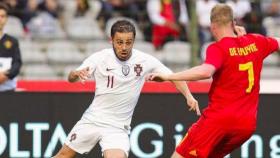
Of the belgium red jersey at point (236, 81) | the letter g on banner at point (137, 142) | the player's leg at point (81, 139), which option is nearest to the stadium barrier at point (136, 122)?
the letter g on banner at point (137, 142)

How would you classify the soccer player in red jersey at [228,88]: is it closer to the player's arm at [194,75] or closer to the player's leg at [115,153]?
the player's arm at [194,75]

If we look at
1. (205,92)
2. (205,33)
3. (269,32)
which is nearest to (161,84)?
(205,92)

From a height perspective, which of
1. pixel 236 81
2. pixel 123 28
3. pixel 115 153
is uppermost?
pixel 123 28

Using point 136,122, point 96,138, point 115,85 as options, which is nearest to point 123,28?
point 115,85

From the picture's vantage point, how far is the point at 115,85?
30.5ft

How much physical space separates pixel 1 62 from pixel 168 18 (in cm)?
416

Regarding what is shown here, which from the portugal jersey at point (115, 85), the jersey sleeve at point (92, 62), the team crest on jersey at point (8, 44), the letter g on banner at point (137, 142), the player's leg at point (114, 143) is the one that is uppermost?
the team crest on jersey at point (8, 44)

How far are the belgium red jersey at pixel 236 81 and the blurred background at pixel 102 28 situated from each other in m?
5.48

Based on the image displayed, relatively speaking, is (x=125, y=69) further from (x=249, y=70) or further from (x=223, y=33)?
(x=249, y=70)

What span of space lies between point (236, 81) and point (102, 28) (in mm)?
6954

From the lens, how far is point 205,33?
1512 centimetres

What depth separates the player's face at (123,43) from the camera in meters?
9.05

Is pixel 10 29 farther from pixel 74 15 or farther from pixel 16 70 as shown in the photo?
pixel 16 70

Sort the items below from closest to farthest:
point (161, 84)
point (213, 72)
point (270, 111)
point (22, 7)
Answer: point (213, 72)
point (270, 111)
point (161, 84)
point (22, 7)
